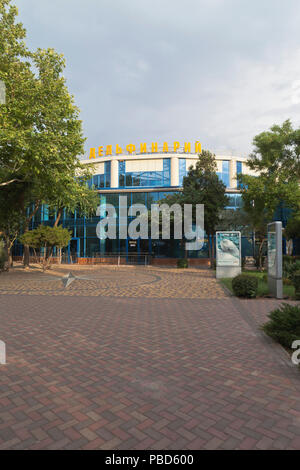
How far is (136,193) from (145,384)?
31.2 meters

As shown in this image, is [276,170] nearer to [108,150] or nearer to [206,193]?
[206,193]

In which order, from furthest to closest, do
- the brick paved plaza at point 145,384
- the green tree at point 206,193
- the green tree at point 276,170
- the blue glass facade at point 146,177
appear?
the blue glass facade at point 146,177 < the green tree at point 206,193 < the green tree at point 276,170 < the brick paved plaza at point 145,384

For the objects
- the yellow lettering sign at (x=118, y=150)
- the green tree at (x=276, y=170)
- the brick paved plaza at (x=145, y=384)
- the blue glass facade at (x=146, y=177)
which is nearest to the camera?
the brick paved plaza at (x=145, y=384)

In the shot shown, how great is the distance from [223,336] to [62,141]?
1222cm

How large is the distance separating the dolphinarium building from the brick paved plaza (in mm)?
19750

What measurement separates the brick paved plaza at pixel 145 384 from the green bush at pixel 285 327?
226 mm

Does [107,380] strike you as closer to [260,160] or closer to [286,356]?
[286,356]

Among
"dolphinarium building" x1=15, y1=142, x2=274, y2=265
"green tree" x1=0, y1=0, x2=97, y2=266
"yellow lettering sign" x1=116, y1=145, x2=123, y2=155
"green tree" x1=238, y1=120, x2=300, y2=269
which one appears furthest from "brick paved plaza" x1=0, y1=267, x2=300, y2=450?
"yellow lettering sign" x1=116, y1=145, x2=123, y2=155

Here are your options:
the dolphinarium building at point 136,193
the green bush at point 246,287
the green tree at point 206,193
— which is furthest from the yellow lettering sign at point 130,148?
the green bush at point 246,287

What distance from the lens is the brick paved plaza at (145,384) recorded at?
2.82 meters

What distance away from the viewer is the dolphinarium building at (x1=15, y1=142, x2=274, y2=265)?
3259cm

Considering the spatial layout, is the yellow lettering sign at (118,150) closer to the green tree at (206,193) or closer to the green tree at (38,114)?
the green tree at (206,193)

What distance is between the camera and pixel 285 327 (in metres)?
5.65

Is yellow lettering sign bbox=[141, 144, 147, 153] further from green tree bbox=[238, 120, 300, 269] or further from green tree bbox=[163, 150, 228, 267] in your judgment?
green tree bbox=[238, 120, 300, 269]
